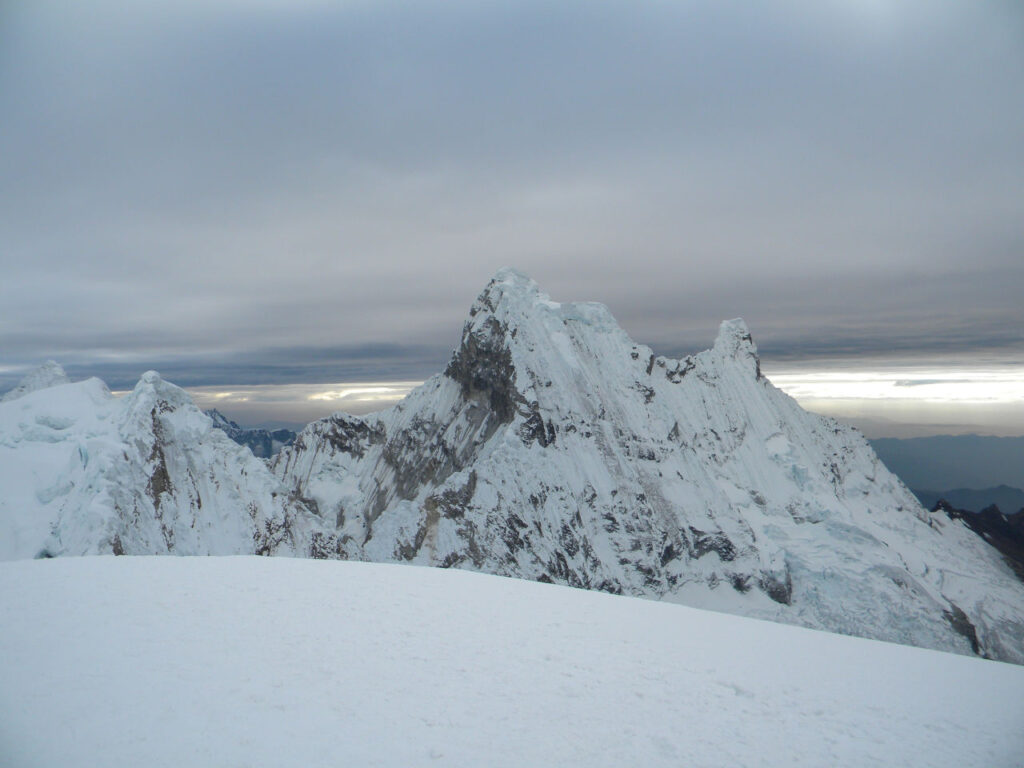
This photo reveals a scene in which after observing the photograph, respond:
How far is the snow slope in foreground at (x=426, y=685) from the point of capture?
661 cm

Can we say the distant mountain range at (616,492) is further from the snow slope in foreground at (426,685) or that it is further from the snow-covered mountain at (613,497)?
the snow slope in foreground at (426,685)

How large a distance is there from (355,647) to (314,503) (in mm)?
117998

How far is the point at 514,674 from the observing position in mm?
8594

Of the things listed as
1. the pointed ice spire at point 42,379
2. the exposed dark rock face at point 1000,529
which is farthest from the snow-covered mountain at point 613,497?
the pointed ice spire at point 42,379

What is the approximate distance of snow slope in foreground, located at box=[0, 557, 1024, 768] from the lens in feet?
21.7

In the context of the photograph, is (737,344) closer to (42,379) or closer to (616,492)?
(616,492)

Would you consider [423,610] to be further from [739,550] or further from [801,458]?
[801,458]

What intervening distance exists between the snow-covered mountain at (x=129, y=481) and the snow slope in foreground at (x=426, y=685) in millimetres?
28144

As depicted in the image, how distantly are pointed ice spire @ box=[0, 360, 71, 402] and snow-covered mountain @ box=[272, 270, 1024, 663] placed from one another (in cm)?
4479

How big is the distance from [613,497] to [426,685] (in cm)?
10758

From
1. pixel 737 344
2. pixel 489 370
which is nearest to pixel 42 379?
pixel 489 370

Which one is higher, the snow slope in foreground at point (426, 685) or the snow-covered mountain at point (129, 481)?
the snow slope in foreground at point (426, 685)

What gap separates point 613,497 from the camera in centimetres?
11200

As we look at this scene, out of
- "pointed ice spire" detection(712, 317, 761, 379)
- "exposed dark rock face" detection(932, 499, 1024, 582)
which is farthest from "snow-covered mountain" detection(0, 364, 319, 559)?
"exposed dark rock face" detection(932, 499, 1024, 582)
